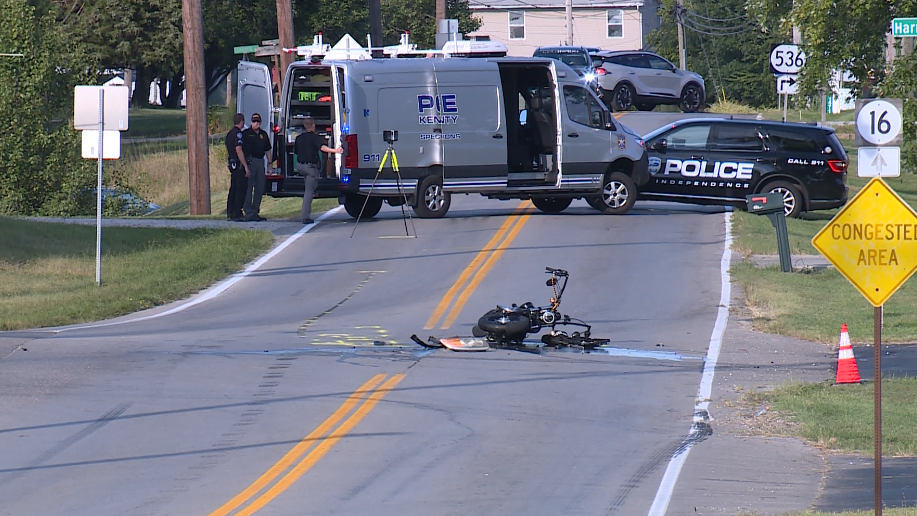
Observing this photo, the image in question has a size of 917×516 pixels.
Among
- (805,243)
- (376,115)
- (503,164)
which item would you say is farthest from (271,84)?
(805,243)

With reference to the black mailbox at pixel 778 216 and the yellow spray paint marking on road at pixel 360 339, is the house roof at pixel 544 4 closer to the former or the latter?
the black mailbox at pixel 778 216

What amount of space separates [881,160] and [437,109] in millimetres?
8799

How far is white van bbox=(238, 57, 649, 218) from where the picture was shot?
71.7ft

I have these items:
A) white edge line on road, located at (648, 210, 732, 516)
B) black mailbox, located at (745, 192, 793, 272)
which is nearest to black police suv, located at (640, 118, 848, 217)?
white edge line on road, located at (648, 210, 732, 516)

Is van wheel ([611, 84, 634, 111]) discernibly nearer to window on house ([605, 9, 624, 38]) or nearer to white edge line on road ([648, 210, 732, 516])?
white edge line on road ([648, 210, 732, 516])

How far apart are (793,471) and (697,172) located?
1449 centimetres

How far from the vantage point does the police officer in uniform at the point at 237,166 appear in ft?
73.1

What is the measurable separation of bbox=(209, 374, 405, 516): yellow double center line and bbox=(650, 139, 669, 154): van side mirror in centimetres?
1271

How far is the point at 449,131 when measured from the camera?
22.2 metres

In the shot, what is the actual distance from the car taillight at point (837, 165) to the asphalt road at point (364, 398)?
477cm

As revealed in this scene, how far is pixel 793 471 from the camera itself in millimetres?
9602

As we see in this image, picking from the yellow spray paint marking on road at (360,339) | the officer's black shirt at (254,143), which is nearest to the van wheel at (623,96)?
the officer's black shirt at (254,143)

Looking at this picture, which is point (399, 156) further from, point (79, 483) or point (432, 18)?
point (432, 18)

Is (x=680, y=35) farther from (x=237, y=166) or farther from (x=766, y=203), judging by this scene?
(x=766, y=203)
